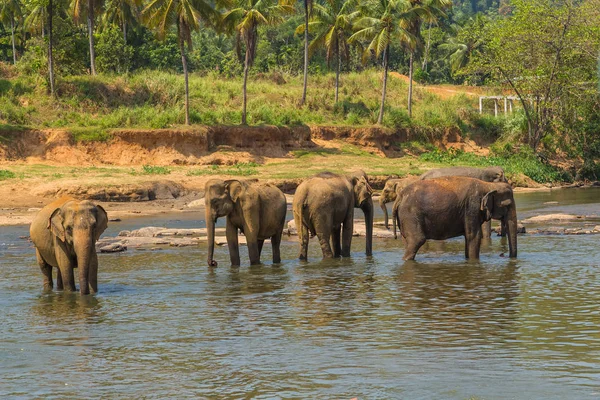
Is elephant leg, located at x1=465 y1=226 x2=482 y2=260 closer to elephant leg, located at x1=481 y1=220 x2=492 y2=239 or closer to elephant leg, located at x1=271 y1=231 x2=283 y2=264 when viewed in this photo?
elephant leg, located at x1=271 y1=231 x2=283 y2=264

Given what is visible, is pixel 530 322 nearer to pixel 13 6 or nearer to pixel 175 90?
pixel 175 90

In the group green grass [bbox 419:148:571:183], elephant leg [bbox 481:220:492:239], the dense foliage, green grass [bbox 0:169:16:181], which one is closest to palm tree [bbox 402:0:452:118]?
the dense foliage

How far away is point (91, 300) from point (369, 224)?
715 cm

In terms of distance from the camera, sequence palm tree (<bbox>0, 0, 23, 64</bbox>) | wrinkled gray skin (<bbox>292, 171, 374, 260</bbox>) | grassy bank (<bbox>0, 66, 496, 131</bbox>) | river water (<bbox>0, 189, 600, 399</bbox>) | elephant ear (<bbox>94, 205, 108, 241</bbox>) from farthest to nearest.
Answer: palm tree (<bbox>0, 0, 23, 64</bbox>), grassy bank (<bbox>0, 66, 496, 131</bbox>), wrinkled gray skin (<bbox>292, 171, 374, 260</bbox>), elephant ear (<bbox>94, 205, 108, 241</bbox>), river water (<bbox>0, 189, 600, 399</bbox>)

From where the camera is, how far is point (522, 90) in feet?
165

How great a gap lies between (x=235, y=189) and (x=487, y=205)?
4.63m

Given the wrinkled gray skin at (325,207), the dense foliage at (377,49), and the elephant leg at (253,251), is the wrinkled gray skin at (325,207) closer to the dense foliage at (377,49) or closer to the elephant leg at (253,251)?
the elephant leg at (253,251)

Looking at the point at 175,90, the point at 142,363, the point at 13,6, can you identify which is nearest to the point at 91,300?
the point at 142,363

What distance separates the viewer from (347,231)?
18.9 m

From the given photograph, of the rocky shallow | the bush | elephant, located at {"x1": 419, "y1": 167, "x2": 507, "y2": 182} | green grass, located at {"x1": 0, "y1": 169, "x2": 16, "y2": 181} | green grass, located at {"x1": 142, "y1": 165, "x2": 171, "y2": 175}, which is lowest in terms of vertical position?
the rocky shallow

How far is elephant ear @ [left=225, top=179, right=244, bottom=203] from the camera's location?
55.9 ft

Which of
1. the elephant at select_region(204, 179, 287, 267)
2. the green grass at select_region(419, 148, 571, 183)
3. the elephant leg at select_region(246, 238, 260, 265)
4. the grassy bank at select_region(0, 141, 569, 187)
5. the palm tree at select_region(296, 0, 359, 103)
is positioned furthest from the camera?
the palm tree at select_region(296, 0, 359, 103)

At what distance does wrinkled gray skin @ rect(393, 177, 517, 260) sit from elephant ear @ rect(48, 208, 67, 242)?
6.54 metres

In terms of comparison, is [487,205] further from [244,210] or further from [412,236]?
[244,210]
